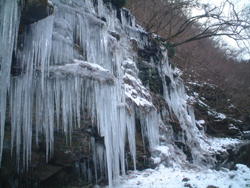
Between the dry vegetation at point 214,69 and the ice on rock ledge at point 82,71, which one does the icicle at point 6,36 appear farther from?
the dry vegetation at point 214,69

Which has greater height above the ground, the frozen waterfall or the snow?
the frozen waterfall

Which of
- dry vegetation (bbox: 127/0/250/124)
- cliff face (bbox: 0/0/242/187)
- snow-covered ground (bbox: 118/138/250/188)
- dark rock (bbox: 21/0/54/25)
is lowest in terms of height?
snow-covered ground (bbox: 118/138/250/188)

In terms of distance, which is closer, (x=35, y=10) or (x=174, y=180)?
(x=35, y=10)

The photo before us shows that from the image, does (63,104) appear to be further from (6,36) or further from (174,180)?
(174,180)

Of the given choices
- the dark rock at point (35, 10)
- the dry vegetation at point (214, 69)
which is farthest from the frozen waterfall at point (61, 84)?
the dry vegetation at point (214, 69)

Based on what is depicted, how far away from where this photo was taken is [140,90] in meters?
7.07

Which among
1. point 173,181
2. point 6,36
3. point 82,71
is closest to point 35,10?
point 6,36

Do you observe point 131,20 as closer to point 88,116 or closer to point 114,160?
point 88,116

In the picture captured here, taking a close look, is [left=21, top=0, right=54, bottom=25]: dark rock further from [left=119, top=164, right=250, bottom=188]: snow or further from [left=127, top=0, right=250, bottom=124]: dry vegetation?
[left=127, top=0, right=250, bottom=124]: dry vegetation

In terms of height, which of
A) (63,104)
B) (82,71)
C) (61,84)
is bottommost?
(63,104)

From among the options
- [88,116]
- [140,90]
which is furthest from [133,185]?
[140,90]

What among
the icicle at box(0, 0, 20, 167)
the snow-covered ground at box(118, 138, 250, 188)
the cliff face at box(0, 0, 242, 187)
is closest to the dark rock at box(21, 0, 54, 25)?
the cliff face at box(0, 0, 242, 187)

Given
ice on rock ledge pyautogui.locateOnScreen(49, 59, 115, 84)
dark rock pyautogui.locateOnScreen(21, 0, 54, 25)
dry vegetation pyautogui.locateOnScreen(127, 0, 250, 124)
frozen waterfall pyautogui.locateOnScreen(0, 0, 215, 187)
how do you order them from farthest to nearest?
dry vegetation pyautogui.locateOnScreen(127, 0, 250, 124), ice on rock ledge pyautogui.locateOnScreen(49, 59, 115, 84), frozen waterfall pyautogui.locateOnScreen(0, 0, 215, 187), dark rock pyautogui.locateOnScreen(21, 0, 54, 25)

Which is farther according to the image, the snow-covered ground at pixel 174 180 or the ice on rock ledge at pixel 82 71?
the snow-covered ground at pixel 174 180
